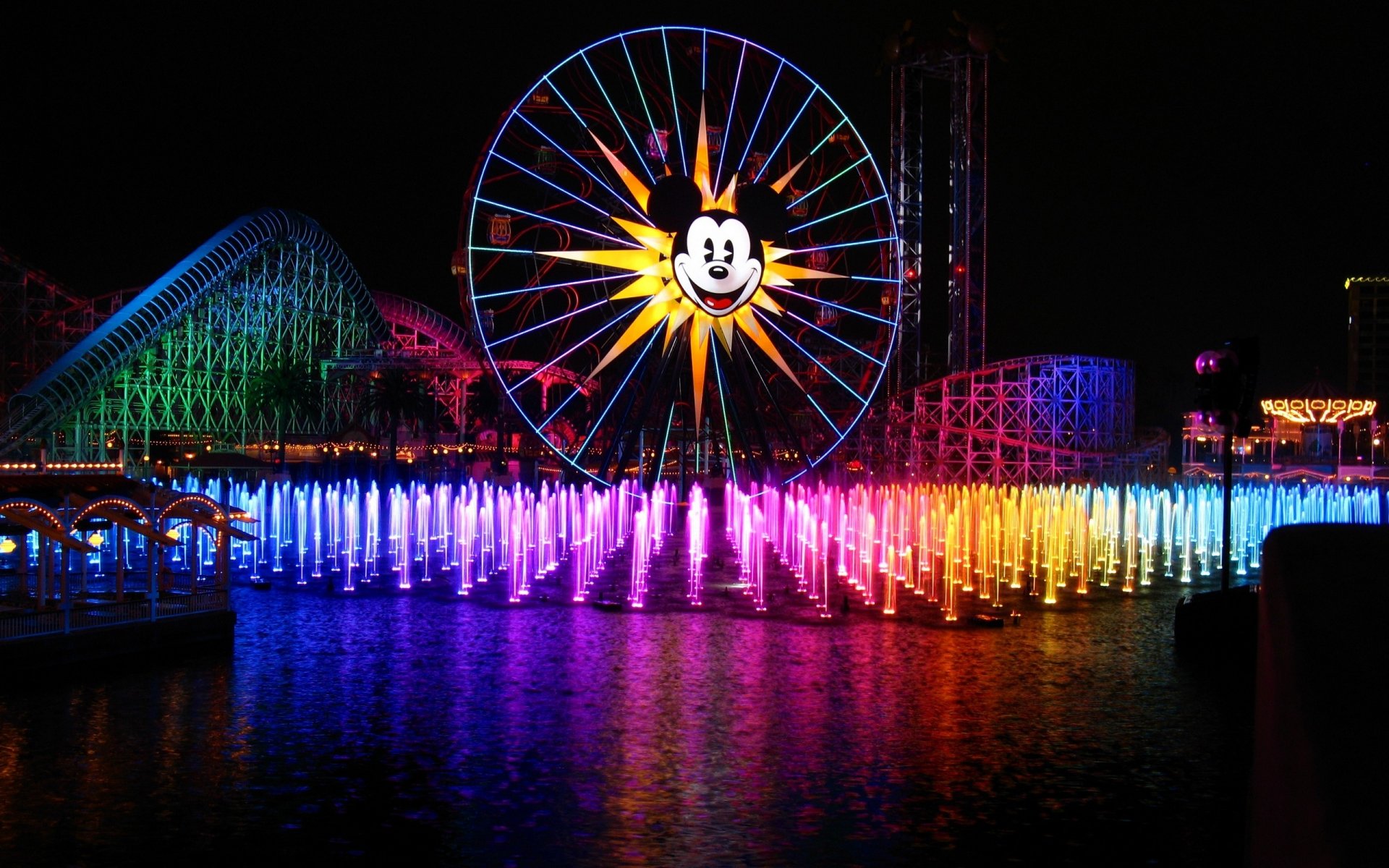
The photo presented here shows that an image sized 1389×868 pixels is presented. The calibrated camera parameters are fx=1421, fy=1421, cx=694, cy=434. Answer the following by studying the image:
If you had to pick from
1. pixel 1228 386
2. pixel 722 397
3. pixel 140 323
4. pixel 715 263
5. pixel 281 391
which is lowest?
pixel 1228 386

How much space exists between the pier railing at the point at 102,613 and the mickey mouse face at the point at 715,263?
74.5 feet

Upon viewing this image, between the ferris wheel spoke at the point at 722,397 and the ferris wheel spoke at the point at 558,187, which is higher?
the ferris wheel spoke at the point at 558,187

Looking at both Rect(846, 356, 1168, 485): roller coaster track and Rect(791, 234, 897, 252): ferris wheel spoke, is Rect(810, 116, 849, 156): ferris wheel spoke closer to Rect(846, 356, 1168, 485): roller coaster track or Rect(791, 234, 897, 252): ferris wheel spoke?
Rect(791, 234, 897, 252): ferris wheel spoke

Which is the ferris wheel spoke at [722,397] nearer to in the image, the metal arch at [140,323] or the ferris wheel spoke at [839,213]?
the ferris wheel spoke at [839,213]

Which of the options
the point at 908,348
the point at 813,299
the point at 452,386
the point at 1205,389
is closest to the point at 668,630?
Answer: the point at 1205,389

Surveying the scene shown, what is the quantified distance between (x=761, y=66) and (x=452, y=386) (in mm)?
51300

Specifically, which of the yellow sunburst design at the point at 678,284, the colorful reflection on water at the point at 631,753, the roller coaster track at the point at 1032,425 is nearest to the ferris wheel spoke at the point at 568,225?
the yellow sunburst design at the point at 678,284

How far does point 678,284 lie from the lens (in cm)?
4628

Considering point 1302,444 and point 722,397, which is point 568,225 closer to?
point 722,397

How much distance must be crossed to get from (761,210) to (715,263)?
270 cm

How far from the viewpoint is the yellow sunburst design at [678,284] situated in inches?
1801

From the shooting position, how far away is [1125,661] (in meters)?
25.8

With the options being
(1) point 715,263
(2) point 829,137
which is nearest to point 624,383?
(1) point 715,263

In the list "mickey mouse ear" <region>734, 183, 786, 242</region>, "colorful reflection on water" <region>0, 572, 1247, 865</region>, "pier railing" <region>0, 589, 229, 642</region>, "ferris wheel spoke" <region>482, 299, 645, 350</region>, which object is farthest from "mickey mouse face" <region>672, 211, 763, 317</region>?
"pier railing" <region>0, 589, 229, 642</region>
